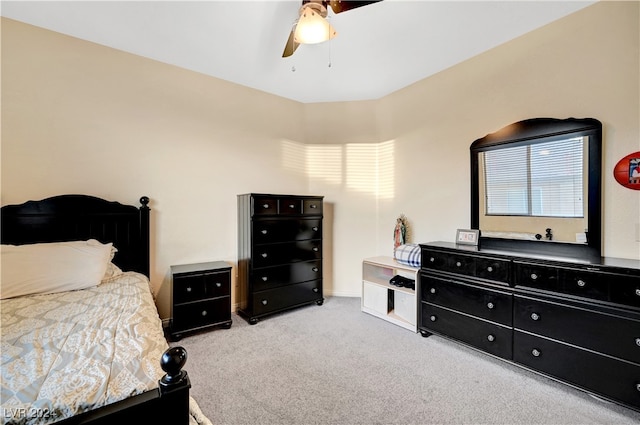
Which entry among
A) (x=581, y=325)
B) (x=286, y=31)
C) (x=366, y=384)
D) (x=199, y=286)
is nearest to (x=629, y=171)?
(x=581, y=325)

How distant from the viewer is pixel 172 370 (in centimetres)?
83

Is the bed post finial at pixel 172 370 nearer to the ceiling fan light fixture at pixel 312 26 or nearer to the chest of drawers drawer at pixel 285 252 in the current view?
the ceiling fan light fixture at pixel 312 26

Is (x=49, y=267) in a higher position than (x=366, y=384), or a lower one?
higher

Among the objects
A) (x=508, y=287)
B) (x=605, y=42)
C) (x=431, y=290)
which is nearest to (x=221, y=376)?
(x=431, y=290)

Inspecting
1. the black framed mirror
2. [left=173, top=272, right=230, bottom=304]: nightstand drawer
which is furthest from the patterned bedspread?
the black framed mirror

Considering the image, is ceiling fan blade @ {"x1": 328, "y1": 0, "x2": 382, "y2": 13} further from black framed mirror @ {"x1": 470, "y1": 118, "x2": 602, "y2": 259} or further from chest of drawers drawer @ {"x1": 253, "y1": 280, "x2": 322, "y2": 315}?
chest of drawers drawer @ {"x1": 253, "y1": 280, "x2": 322, "y2": 315}

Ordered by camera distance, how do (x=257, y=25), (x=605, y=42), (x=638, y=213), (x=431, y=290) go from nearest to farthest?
(x=638, y=213) < (x=605, y=42) < (x=257, y=25) < (x=431, y=290)

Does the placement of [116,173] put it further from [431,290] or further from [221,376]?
[431,290]

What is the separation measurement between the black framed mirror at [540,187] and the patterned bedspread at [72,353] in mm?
2788

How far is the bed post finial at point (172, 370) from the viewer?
83 cm

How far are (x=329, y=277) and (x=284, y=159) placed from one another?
5.99ft

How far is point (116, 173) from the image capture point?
2.65 m

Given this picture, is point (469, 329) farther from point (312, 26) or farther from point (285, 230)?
point (312, 26)

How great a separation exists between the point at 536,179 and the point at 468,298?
Result: 3.95 feet
